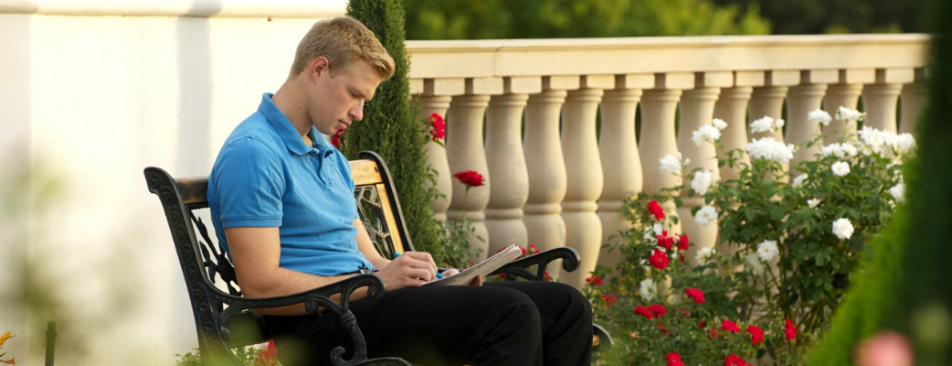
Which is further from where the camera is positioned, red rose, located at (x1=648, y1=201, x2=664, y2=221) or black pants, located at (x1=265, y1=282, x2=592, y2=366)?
red rose, located at (x1=648, y1=201, x2=664, y2=221)

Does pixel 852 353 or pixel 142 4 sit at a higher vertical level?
pixel 142 4

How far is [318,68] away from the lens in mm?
2691

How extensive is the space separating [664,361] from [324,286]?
196cm

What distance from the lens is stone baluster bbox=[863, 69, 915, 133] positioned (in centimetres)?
510

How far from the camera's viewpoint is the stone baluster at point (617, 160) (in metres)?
4.62

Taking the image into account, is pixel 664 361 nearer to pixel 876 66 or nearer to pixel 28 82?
pixel 876 66

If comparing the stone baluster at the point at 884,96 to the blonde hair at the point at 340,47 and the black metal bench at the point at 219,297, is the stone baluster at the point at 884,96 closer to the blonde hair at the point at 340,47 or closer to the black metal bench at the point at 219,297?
the black metal bench at the point at 219,297

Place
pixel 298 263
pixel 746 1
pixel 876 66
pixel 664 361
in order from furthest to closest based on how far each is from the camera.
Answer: pixel 746 1
pixel 876 66
pixel 664 361
pixel 298 263

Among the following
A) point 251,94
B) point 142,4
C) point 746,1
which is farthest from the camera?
point 746,1

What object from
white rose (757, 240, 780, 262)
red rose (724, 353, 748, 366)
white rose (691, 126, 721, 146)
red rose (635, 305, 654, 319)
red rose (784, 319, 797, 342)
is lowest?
red rose (724, 353, 748, 366)

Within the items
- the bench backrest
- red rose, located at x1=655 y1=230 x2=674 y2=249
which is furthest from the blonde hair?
red rose, located at x1=655 y1=230 x2=674 y2=249

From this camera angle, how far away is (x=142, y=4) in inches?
126

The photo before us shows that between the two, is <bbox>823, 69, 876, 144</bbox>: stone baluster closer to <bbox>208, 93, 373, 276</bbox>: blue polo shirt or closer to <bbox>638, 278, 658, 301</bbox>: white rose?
<bbox>638, 278, 658, 301</bbox>: white rose

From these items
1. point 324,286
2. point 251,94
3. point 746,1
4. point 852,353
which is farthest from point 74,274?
point 746,1
